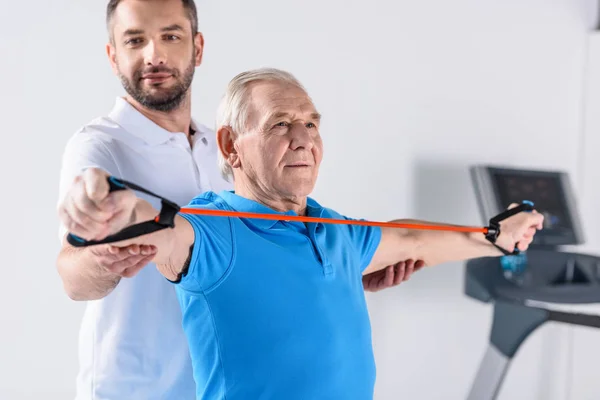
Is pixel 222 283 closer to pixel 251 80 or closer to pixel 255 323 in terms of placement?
pixel 255 323

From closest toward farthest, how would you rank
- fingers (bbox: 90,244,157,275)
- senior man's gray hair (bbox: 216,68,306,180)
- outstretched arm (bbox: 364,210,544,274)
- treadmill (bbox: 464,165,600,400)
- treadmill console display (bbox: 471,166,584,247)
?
fingers (bbox: 90,244,157,275) < senior man's gray hair (bbox: 216,68,306,180) < outstretched arm (bbox: 364,210,544,274) < treadmill (bbox: 464,165,600,400) < treadmill console display (bbox: 471,166,584,247)

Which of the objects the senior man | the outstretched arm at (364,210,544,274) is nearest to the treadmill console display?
the outstretched arm at (364,210,544,274)

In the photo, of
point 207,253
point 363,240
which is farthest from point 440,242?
point 207,253

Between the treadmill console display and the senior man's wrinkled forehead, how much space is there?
67.1 inches

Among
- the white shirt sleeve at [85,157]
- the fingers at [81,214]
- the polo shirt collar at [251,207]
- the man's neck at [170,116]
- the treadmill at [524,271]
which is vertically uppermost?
the man's neck at [170,116]

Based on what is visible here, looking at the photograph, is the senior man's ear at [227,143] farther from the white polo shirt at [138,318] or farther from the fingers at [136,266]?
the fingers at [136,266]

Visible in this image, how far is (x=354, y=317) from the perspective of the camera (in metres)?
1.59

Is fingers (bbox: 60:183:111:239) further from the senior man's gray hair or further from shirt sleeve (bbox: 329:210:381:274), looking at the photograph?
shirt sleeve (bbox: 329:210:381:274)

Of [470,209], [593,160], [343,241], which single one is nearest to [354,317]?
[343,241]

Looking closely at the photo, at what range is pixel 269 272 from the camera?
148 cm

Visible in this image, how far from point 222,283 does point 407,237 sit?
671 millimetres

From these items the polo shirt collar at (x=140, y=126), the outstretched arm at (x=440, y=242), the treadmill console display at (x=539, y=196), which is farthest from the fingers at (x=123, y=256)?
the treadmill console display at (x=539, y=196)

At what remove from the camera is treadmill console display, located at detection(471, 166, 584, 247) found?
3184mm

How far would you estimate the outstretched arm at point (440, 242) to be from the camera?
1893mm
